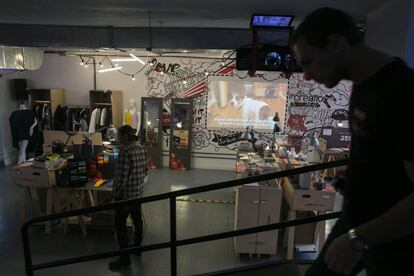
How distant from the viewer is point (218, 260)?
4.23m

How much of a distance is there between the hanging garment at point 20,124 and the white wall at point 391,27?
7417 mm

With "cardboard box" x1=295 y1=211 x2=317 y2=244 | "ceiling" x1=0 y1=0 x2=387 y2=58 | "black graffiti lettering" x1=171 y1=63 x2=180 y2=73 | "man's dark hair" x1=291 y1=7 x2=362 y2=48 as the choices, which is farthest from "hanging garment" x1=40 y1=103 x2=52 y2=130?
"man's dark hair" x1=291 y1=7 x2=362 y2=48

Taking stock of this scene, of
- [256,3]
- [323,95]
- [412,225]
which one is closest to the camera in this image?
[412,225]

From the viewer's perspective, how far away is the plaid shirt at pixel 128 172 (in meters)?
3.91

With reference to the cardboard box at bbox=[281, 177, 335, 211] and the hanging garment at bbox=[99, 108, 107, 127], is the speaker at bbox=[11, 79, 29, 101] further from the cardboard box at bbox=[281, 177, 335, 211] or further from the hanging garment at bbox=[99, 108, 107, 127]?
the cardboard box at bbox=[281, 177, 335, 211]

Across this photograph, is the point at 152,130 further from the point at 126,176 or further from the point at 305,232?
the point at 305,232

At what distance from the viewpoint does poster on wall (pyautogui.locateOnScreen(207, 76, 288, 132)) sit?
8.27 meters

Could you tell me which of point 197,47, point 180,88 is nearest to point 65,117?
point 180,88

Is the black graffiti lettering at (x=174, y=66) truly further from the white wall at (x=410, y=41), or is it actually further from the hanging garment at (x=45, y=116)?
the white wall at (x=410, y=41)

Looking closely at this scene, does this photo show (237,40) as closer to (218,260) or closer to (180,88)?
(218,260)

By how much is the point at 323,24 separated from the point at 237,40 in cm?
361

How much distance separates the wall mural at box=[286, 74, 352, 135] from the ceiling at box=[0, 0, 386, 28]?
13.3 ft

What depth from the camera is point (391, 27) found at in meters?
2.73

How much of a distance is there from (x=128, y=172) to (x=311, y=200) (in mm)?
2410
